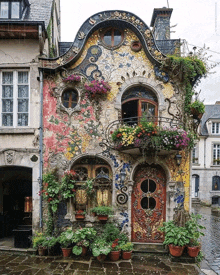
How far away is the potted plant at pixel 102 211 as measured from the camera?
26.3 feet

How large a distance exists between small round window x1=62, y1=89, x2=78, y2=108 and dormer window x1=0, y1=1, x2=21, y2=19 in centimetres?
353

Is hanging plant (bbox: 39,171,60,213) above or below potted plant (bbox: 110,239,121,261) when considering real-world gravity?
above

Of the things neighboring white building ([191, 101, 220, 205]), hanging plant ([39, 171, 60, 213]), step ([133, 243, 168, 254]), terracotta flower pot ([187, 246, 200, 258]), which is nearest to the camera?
terracotta flower pot ([187, 246, 200, 258])

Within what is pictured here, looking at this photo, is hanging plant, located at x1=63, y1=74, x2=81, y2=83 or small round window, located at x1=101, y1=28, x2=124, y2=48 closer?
hanging plant, located at x1=63, y1=74, x2=81, y2=83

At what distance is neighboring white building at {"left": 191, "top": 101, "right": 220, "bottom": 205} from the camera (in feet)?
79.2

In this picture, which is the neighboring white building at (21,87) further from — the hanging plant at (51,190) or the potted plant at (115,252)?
the potted plant at (115,252)

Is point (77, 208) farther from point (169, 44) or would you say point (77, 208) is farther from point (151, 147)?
point (169, 44)

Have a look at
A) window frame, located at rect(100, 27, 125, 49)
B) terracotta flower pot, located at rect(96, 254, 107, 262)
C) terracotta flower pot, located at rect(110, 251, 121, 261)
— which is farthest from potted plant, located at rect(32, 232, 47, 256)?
window frame, located at rect(100, 27, 125, 49)

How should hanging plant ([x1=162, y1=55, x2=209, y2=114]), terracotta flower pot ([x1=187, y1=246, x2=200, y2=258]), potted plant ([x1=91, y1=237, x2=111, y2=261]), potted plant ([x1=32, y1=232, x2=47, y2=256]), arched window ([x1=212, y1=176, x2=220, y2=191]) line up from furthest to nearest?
arched window ([x1=212, y1=176, x2=220, y2=191]) < hanging plant ([x1=162, y1=55, x2=209, y2=114]) < potted plant ([x1=32, y1=232, x2=47, y2=256]) < terracotta flower pot ([x1=187, y1=246, x2=200, y2=258]) < potted plant ([x1=91, y1=237, x2=111, y2=261])

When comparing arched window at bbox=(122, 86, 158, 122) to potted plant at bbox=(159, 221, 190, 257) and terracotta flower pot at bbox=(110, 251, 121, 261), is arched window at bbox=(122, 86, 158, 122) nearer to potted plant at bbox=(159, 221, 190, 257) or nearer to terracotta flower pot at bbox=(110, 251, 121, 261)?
Result: potted plant at bbox=(159, 221, 190, 257)

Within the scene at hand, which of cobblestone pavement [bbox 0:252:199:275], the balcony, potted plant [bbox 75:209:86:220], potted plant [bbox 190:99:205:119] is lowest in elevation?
cobblestone pavement [bbox 0:252:199:275]

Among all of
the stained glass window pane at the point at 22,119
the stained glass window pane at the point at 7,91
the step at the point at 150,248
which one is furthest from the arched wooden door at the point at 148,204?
the stained glass window pane at the point at 7,91

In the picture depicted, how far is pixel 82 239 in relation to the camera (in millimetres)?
7730

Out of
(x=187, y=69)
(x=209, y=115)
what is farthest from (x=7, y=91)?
(x=209, y=115)
